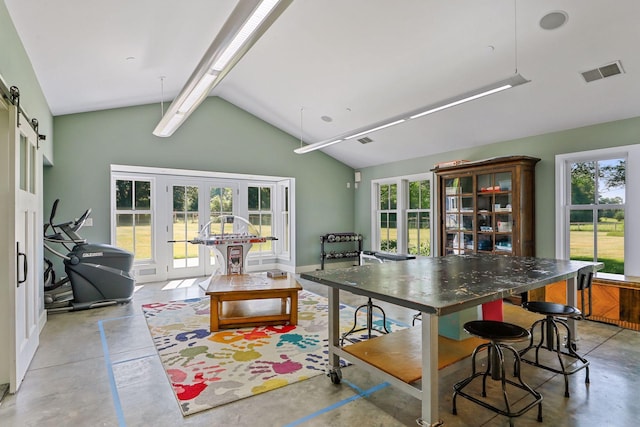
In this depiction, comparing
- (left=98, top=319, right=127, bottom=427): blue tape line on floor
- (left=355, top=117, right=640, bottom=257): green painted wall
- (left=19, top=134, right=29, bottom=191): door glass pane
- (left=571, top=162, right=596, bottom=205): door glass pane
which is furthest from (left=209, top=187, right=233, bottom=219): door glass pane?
(left=571, top=162, right=596, bottom=205): door glass pane

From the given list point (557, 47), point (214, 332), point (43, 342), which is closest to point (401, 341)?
point (214, 332)

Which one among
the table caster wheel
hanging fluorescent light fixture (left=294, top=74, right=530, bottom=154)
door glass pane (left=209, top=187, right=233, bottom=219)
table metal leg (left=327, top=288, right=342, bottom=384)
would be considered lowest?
the table caster wheel

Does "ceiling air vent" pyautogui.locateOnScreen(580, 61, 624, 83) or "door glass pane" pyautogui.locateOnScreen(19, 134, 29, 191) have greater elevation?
"ceiling air vent" pyautogui.locateOnScreen(580, 61, 624, 83)

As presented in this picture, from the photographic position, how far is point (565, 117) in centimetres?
436

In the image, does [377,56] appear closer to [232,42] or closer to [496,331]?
[232,42]

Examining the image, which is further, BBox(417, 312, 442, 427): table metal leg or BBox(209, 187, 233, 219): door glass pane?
BBox(209, 187, 233, 219): door glass pane

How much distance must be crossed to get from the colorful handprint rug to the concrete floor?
107mm

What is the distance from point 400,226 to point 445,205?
152cm

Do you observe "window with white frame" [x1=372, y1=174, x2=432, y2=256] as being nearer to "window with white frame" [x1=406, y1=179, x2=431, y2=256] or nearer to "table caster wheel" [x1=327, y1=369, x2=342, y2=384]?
"window with white frame" [x1=406, y1=179, x2=431, y2=256]

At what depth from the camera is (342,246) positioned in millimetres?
7957

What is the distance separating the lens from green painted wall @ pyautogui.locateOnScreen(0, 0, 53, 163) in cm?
247

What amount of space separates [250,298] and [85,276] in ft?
8.45

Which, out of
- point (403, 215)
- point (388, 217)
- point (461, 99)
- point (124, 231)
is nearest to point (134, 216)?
point (124, 231)

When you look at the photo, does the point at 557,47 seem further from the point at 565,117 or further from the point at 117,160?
the point at 117,160
